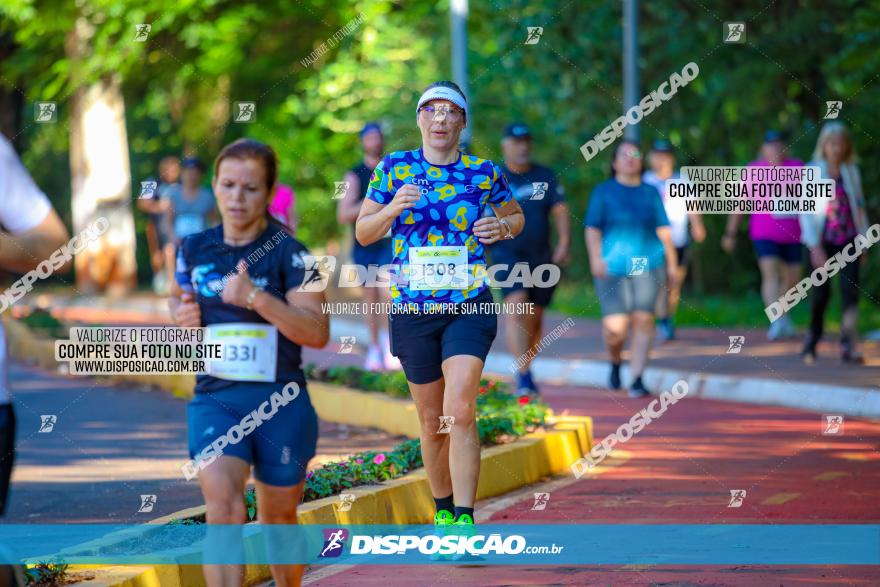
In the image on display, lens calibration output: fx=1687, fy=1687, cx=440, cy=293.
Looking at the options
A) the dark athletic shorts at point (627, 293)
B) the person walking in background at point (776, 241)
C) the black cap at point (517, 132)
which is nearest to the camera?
the black cap at point (517, 132)

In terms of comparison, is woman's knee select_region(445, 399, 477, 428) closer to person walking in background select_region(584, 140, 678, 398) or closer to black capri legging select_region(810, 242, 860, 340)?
person walking in background select_region(584, 140, 678, 398)

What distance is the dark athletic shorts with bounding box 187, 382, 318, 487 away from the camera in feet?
17.6

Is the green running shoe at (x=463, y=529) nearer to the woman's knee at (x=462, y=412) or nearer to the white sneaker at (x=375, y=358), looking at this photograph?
the woman's knee at (x=462, y=412)

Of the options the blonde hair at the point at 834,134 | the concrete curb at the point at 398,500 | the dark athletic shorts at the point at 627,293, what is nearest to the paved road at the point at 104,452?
the concrete curb at the point at 398,500

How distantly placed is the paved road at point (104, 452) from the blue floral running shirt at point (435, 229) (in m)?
2.11

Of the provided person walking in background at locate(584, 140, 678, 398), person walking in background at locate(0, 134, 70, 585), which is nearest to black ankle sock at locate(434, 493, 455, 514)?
person walking in background at locate(0, 134, 70, 585)

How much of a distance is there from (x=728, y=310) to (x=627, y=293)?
969 cm

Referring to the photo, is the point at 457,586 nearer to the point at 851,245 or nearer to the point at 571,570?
the point at 571,570

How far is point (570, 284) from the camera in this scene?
103 feet

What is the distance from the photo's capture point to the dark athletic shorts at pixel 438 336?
23.4 feet

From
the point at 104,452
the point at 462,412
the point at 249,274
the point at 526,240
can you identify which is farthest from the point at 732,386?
the point at 249,274

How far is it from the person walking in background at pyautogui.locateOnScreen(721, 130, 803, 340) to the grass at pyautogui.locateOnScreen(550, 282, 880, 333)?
4.73ft

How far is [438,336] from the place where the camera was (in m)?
7.22

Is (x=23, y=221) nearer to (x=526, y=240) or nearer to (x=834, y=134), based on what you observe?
(x=526, y=240)
